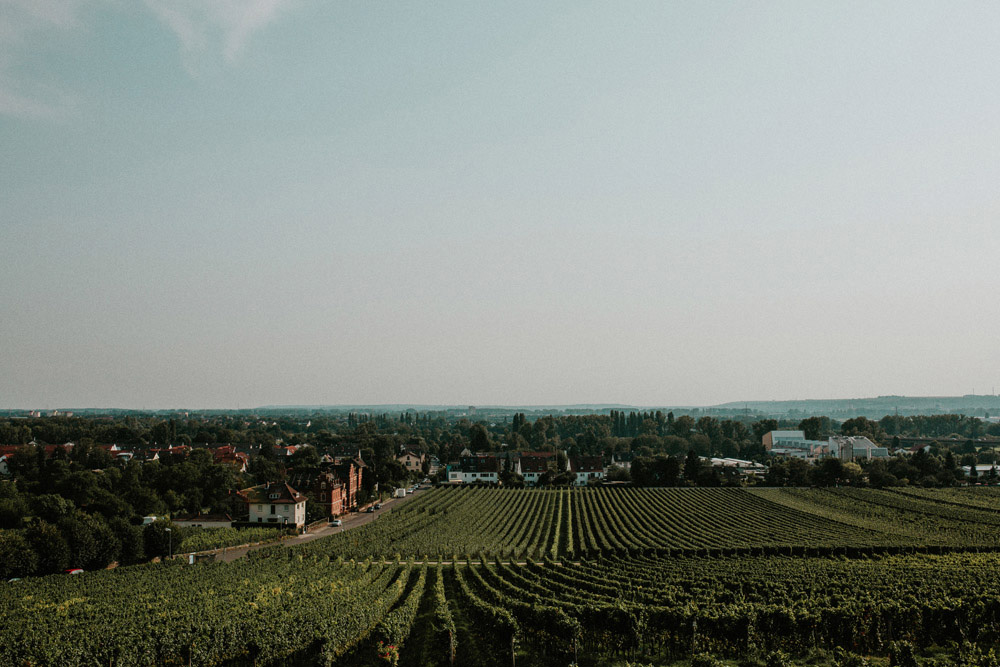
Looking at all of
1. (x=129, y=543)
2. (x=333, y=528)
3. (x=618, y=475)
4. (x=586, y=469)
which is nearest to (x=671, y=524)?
(x=333, y=528)

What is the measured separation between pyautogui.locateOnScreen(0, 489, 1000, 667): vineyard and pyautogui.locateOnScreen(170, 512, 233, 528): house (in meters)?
16.5

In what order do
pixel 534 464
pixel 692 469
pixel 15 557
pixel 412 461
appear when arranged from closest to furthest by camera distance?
pixel 15 557, pixel 692 469, pixel 534 464, pixel 412 461

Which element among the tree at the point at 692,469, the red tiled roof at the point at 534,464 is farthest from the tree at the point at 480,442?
the tree at the point at 692,469

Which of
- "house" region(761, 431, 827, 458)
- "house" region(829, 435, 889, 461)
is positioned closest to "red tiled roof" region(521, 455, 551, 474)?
"house" region(829, 435, 889, 461)

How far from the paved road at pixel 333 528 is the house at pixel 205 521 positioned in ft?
28.1

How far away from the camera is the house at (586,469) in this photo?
104 m

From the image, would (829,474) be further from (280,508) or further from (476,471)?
(280,508)

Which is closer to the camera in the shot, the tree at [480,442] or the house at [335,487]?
the house at [335,487]

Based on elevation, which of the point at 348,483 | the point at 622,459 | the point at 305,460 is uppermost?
the point at 305,460

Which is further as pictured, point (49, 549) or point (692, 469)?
point (692, 469)

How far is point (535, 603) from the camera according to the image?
83.7 ft

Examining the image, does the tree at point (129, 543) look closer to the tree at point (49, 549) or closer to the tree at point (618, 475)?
the tree at point (49, 549)

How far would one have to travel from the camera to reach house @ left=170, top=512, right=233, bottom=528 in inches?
2388

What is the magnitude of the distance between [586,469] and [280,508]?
5728 centimetres
